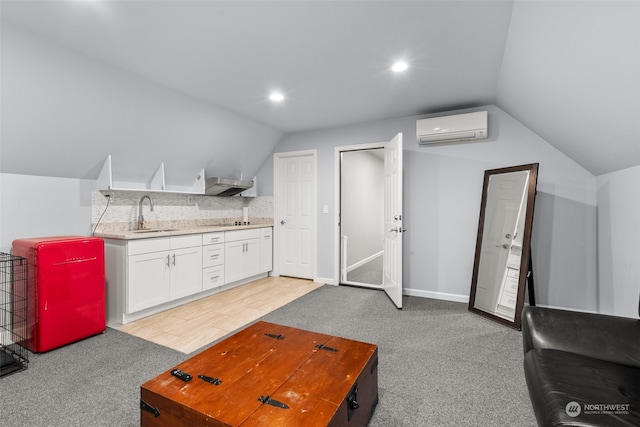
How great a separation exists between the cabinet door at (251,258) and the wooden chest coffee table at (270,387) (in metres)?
2.75

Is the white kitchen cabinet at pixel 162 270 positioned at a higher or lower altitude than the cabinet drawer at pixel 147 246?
lower

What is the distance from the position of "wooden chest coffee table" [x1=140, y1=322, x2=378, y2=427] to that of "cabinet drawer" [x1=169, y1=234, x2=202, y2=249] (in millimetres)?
2050

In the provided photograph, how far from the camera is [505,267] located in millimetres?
3209

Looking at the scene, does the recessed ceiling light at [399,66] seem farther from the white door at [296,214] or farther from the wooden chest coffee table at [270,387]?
the wooden chest coffee table at [270,387]

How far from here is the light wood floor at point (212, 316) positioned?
2.71 m

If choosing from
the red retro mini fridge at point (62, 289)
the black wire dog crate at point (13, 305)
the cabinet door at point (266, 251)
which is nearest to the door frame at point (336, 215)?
the cabinet door at point (266, 251)

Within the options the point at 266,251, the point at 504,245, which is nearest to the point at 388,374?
the point at 504,245

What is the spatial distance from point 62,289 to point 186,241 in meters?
1.25

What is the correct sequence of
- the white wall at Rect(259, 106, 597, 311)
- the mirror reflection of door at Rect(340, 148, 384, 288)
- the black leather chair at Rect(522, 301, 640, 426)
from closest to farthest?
the black leather chair at Rect(522, 301, 640, 426) < the white wall at Rect(259, 106, 597, 311) < the mirror reflection of door at Rect(340, 148, 384, 288)

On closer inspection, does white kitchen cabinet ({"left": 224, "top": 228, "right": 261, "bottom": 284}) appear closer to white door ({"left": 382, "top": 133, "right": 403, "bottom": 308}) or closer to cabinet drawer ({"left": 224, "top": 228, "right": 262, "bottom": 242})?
cabinet drawer ({"left": 224, "top": 228, "right": 262, "bottom": 242})

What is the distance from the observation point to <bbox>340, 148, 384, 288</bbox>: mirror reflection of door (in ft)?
16.4

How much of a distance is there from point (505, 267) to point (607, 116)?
1.68 m

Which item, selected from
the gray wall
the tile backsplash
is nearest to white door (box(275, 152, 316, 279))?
the tile backsplash

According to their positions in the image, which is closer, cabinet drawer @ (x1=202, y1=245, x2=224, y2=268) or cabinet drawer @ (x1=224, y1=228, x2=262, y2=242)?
cabinet drawer @ (x1=202, y1=245, x2=224, y2=268)
